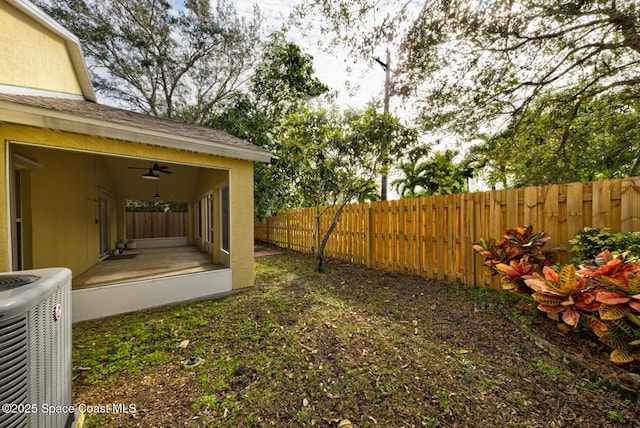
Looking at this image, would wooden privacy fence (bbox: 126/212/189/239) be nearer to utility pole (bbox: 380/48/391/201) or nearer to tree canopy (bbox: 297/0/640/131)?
utility pole (bbox: 380/48/391/201)

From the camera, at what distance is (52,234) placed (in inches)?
187

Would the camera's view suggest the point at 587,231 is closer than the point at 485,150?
Yes

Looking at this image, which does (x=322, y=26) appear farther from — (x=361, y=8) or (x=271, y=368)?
(x=271, y=368)

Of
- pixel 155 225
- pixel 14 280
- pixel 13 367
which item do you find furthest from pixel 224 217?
pixel 155 225

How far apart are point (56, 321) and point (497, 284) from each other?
5623 millimetres

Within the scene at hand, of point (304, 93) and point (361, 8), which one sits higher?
point (304, 93)

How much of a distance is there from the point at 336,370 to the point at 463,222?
3885 millimetres

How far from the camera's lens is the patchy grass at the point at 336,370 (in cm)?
197

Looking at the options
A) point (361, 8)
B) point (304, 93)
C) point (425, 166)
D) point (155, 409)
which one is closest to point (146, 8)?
point (304, 93)

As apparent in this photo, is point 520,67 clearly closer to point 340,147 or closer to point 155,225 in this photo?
Answer: point 340,147

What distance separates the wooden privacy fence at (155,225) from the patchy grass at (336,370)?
11255mm

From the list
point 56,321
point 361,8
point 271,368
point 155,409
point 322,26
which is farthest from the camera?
point 322,26

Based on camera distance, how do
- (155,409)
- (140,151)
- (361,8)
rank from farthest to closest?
1. (361,8)
2. (140,151)
3. (155,409)

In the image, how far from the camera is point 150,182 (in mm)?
10117
